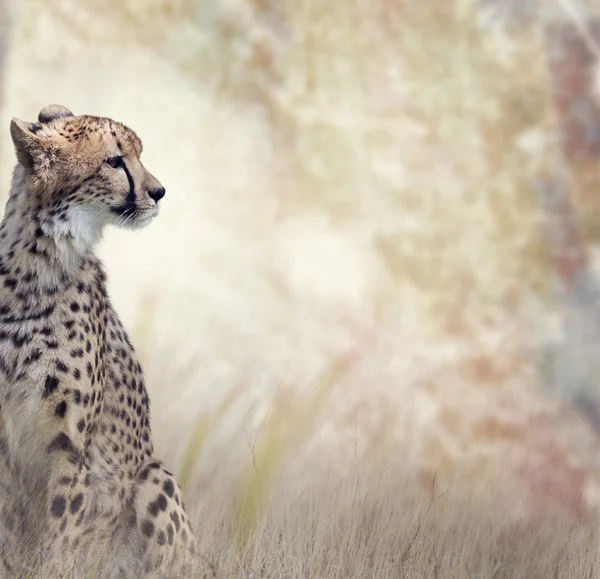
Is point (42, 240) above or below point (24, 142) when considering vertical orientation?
below

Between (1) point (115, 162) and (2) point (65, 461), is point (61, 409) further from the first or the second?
(1) point (115, 162)

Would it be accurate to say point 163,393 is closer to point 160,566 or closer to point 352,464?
point 352,464

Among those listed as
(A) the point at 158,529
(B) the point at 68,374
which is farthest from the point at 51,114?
(A) the point at 158,529

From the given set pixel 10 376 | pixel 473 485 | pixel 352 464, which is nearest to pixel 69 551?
pixel 10 376

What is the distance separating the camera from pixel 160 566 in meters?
3.21

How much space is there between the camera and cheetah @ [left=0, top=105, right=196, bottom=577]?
3.15 metres

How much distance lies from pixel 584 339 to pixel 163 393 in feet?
5.55

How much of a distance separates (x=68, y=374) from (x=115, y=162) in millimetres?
568

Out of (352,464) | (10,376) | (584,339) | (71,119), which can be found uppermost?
(584,339)

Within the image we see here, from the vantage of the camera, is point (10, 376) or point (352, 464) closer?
point (10, 376)

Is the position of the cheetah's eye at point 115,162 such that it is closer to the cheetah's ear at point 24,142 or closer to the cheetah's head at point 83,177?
the cheetah's head at point 83,177

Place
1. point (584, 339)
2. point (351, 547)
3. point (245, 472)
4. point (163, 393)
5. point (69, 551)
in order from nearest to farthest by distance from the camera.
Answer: point (69, 551), point (351, 547), point (245, 472), point (163, 393), point (584, 339)

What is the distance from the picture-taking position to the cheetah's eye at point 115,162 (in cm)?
320

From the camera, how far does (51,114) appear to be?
10.9ft
